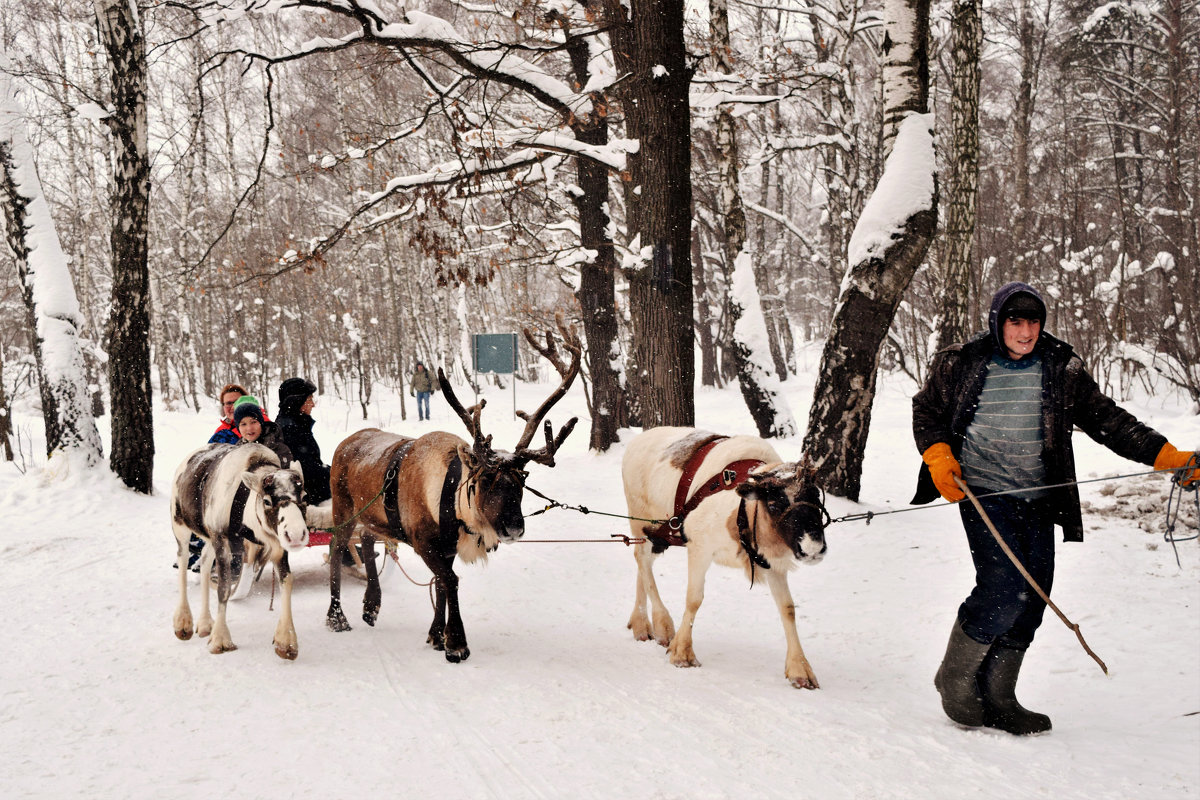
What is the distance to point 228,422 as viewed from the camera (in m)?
7.40

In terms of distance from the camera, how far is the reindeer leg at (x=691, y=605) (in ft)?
16.1

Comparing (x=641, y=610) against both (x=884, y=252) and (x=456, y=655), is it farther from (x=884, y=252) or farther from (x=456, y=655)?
(x=884, y=252)

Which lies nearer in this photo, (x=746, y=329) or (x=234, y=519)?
(x=234, y=519)

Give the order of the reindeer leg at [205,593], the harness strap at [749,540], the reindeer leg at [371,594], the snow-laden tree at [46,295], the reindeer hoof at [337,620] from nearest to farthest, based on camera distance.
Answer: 1. the harness strap at [749,540]
2. the reindeer leg at [205,593]
3. the reindeer hoof at [337,620]
4. the reindeer leg at [371,594]
5. the snow-laden tree at [46,295]

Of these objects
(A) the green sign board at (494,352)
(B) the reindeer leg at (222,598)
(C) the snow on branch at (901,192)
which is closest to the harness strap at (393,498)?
(B) the reindeer leg at (222,598)

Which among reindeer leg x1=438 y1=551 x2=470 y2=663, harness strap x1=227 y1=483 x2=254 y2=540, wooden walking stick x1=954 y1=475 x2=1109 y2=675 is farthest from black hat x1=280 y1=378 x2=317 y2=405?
wooden walking stick x1=954 y1=475 x2=1109 y2=675

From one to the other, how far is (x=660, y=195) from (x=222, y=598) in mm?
5693

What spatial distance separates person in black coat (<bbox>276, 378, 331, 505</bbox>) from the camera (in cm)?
718

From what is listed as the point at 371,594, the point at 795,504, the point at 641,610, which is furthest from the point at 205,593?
the point at 795,504

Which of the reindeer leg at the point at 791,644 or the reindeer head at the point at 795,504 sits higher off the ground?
the reindeer head at the point at 795,504

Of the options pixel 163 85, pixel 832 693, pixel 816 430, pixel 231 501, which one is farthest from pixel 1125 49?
pixel 163 85

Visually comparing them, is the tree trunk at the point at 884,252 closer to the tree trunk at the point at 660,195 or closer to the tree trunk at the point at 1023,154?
the tree trunk at the point at 660,195

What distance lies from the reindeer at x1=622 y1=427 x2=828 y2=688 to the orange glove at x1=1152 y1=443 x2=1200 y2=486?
5.04ft

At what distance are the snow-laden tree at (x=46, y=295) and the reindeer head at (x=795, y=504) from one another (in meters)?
9.19
